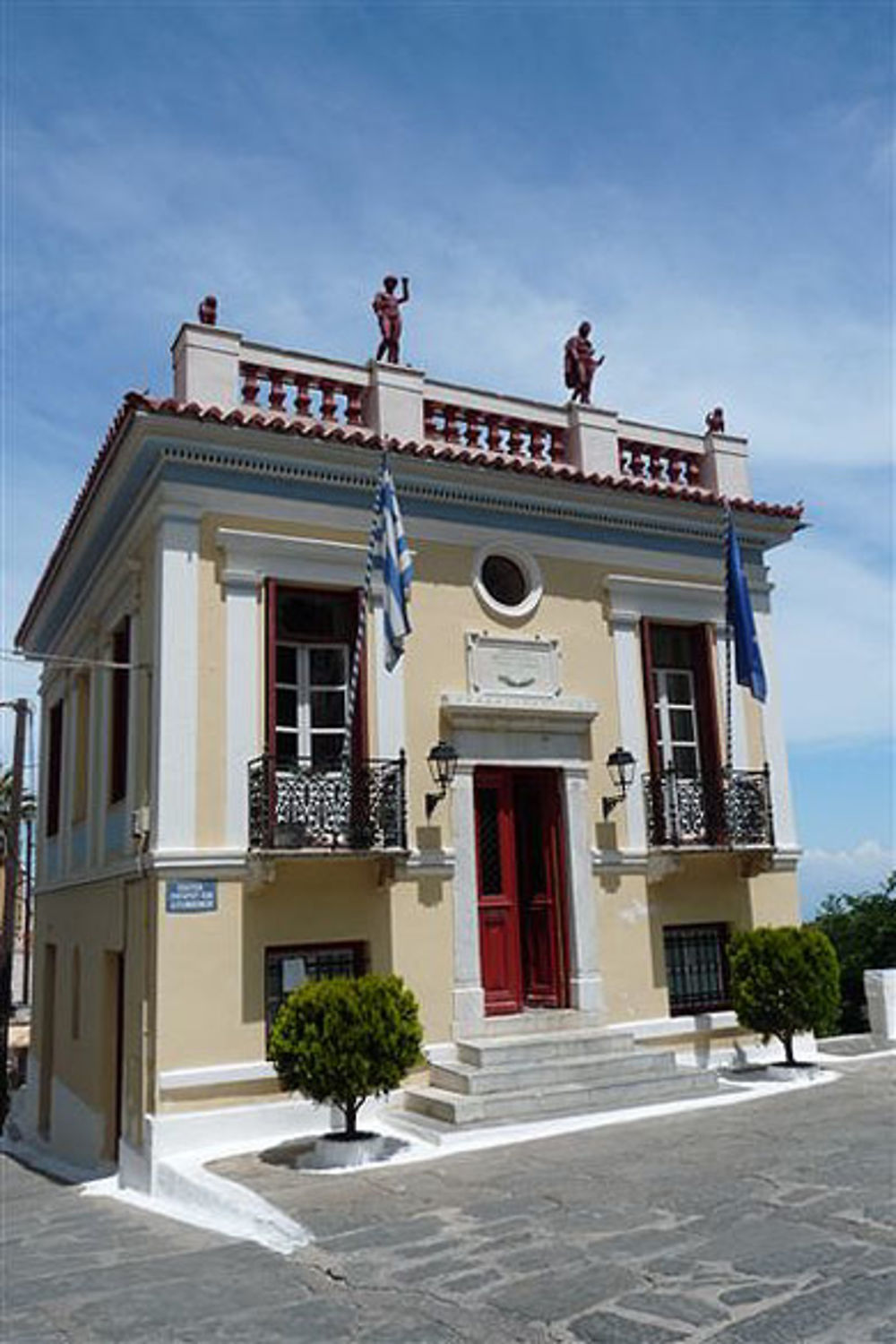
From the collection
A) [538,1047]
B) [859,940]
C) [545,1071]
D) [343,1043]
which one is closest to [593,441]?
[538,1047]

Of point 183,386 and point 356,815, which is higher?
point 183,386

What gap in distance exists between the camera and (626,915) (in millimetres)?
11914

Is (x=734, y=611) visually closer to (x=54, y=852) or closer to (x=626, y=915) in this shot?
(x=626, y=915)

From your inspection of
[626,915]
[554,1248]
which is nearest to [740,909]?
[626,915]

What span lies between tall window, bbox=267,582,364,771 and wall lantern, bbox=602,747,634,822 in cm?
286

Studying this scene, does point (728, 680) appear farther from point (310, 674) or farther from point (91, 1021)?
point (91, 1021)

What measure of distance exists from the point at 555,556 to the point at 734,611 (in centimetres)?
201

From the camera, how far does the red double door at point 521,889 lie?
11391 mm

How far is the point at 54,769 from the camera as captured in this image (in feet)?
55.4

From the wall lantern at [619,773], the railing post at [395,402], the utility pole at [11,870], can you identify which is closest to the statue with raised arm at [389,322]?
the railing post at [395,402]

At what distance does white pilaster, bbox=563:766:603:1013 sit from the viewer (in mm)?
11438

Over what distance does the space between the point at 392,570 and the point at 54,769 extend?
9.14 m

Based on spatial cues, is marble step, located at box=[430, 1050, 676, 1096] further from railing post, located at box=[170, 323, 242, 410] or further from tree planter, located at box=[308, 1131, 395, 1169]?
railing post, located at box=[170, 323, 242, 410]

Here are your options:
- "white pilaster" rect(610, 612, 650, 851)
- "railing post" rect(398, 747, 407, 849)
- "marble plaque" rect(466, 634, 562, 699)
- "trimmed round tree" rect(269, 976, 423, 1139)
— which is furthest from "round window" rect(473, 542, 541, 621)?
"trimmed round tree" rect(269, 976, 423, 1139)
